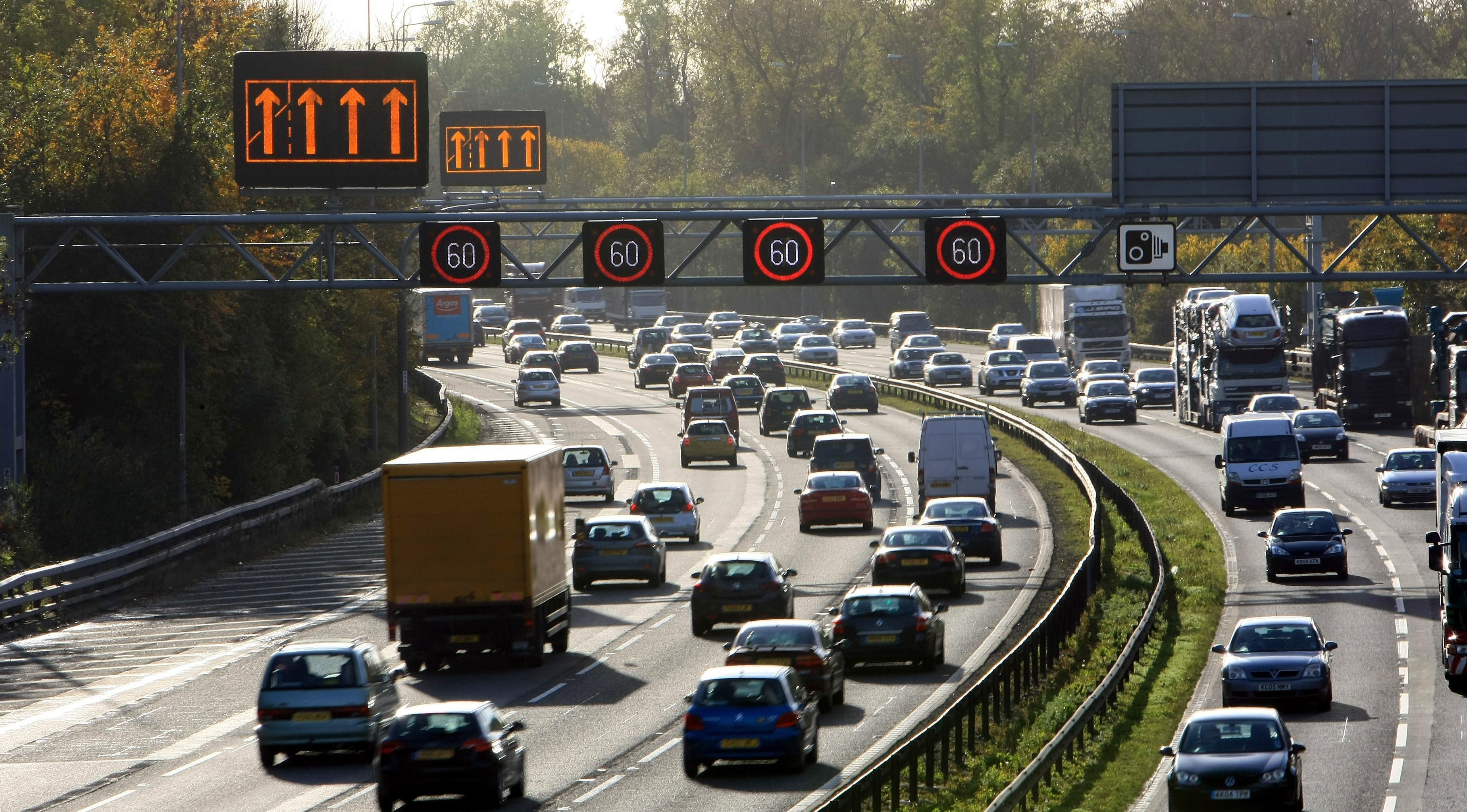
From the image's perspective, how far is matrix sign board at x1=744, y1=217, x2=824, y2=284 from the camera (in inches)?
1395

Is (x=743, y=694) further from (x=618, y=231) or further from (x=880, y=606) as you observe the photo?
(x=618, y=231)

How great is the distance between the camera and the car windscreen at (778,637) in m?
25.0

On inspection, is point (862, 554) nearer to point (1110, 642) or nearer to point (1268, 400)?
point (1110, 642)

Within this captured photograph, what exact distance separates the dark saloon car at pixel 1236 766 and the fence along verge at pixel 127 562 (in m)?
19.8

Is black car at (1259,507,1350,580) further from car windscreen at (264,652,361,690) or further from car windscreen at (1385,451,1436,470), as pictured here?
car windscreen at (264,652,361,690)

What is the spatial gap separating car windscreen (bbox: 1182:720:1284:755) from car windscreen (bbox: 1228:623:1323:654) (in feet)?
22.0

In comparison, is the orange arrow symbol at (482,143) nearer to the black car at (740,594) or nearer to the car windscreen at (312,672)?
the black car at (740,594)

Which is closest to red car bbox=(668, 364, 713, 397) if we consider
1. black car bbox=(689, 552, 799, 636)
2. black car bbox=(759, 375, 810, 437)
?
black car bbox=(759, 375, 810, 437)

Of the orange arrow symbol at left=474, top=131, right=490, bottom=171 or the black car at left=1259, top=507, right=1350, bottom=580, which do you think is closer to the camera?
the black car at left=1259, top=507, right=1350, bottom=580

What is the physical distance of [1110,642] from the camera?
104 ft

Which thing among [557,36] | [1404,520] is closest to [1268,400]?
[1404,520]

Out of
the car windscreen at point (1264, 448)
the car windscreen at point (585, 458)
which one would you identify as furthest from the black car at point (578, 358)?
the car windscreen at point (1264, 448)

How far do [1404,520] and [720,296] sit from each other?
9673cm

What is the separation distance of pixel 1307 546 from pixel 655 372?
52894 millimetres
